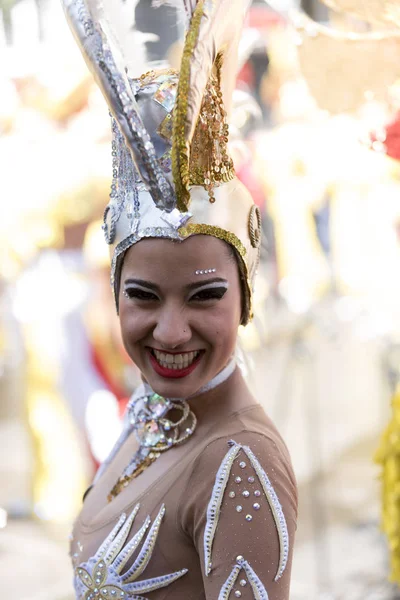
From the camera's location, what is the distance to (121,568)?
1.43 meters

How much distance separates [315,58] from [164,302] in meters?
1.15

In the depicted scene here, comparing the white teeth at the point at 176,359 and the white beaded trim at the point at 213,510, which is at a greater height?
the white teeth at the point at 176,359

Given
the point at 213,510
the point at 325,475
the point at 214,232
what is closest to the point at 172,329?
the point at 214,232

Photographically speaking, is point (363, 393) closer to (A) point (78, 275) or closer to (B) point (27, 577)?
(A) point (78, 275)

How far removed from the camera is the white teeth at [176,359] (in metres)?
1.39

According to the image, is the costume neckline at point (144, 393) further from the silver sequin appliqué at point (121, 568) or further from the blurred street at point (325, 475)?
the blurred street at point (325, 475)

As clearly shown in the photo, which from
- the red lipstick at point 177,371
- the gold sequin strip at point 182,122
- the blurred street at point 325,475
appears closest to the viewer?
the gold sequin strip at point 182,122

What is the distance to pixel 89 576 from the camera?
57.6 inches

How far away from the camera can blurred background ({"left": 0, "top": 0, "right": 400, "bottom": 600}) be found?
3.55m

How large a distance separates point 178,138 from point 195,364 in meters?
0.41

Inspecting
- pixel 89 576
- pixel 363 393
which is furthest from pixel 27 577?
pixel 363 393

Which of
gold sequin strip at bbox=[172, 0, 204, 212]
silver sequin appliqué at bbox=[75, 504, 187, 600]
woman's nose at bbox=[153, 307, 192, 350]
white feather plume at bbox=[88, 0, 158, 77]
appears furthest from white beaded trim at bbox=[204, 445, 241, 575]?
white feather plume at bbox=[88, 0, 158, 77]

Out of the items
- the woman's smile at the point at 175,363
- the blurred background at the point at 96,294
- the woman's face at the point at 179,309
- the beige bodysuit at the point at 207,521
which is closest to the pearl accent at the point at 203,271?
the woman's face at the point at 179,309

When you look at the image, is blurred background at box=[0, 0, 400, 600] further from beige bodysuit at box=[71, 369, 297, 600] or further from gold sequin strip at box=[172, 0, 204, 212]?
gold sequin strip at box=[172, 0, 204, 212]
